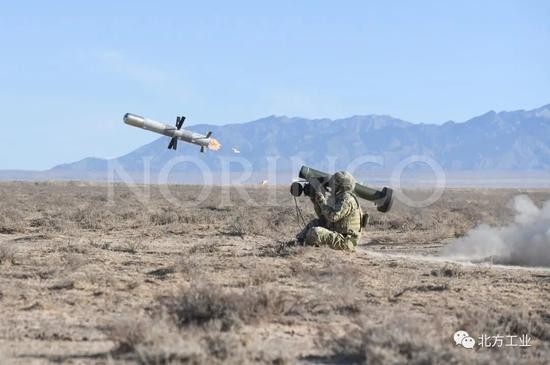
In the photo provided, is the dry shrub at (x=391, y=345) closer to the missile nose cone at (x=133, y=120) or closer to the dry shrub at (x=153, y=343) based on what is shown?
the dry shrub at (x=153, y=343)

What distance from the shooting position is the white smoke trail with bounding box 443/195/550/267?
Result: 1755 cm

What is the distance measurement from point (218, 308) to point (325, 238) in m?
7.58

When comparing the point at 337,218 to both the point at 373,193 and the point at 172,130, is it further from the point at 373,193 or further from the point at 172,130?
the point at 172,130

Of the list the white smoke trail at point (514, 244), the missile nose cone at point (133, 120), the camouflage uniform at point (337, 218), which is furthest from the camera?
the missile nose cone at point (133, 120)

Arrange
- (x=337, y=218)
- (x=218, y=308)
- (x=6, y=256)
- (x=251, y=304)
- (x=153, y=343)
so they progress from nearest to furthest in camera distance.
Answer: (x=153, y=343)
(x=218, y=308)
(x=251, y=304)
(x=6, y=256)
(x=337, y=218)

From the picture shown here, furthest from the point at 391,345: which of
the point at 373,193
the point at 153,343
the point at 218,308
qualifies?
the point at 373,193

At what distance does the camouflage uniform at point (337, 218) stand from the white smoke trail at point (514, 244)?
2.97 meters

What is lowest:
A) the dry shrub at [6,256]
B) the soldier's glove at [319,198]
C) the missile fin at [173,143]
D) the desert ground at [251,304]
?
the desert ground at [251,304]

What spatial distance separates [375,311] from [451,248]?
931 centimetres

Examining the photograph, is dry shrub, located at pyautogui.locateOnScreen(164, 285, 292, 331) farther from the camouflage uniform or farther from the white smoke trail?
the white smoke trail

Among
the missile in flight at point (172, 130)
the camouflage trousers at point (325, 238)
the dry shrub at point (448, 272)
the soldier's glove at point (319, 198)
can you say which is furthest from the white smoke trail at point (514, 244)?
the missile in flight at point (172, 130)

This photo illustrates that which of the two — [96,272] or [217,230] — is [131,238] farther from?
[96,272]

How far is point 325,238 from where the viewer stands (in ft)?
55.0

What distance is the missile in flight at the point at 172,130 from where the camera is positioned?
19.6 meters
